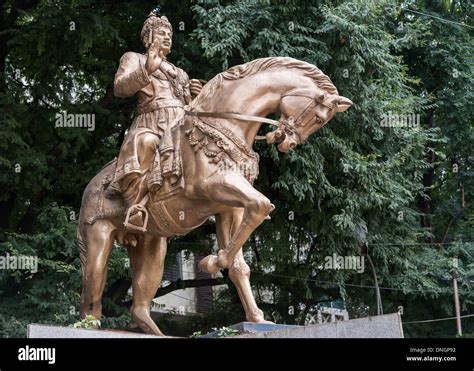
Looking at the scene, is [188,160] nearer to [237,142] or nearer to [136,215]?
[237,142]

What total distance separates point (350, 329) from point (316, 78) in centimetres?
265

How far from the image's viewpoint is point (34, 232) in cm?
1870

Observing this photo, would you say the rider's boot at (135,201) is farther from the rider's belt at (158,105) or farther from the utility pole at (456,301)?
the utility pole at (456,301)

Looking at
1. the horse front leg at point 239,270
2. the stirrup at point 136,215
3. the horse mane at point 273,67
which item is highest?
the horse mane at point 273,67

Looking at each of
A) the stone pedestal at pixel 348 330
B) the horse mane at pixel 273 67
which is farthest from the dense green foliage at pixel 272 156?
the stone pedestal at pixel 348 330

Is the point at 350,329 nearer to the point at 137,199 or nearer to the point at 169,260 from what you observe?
the point at 137,199

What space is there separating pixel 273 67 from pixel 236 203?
4.95 ft

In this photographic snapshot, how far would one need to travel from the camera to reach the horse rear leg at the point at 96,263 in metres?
11.8

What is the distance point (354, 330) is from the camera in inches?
382

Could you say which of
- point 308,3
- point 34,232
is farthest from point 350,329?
point 34,232

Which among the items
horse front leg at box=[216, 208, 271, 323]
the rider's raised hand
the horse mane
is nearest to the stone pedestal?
horse front leg at box=[216, 208, 271, 323]

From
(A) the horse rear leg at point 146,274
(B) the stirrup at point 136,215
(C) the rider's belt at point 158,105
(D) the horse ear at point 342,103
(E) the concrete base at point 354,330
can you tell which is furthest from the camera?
(A) the horse rear leg at point 146,274

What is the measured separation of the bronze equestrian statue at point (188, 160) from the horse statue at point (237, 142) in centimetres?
1

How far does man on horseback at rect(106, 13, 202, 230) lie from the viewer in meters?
11.2
